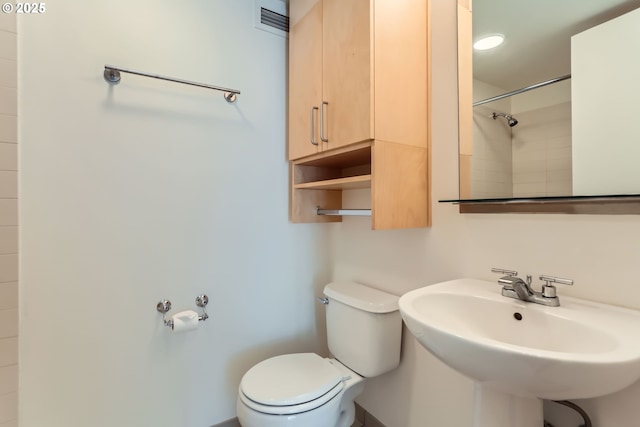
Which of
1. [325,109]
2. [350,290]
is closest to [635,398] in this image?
[350,290]

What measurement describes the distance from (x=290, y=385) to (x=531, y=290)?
3.08 ft

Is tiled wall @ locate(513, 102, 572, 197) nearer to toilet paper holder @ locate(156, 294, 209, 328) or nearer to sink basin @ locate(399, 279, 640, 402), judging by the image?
sink basin @ locate(399, 279, 640, 402)

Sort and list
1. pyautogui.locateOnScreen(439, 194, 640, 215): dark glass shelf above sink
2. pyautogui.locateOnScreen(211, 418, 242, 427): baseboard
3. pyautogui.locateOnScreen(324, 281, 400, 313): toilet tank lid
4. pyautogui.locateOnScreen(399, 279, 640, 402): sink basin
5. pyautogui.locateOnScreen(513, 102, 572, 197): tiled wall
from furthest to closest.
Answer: pyautogui.locateOnScreen(211, 418, 242, 427): baseboard < pyautogui.locateOnScreen(324, 281, 400, 313): toilet tank lid < pyautogui.locateOnScreen(513, 102, 572, 197): tiled wall < pyautogui.locateOnScreen(439, 194, 640, 215): dark glass shelf above sink < pyautogui.locateOnScreen(399, 279, 640, 402): sink basin

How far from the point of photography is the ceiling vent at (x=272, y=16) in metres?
1.58

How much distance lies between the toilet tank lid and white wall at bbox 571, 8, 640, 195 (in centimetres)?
77

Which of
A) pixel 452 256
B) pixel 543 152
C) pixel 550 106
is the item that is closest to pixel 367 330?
pixel 452 256

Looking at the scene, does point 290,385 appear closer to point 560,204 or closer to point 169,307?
point 169,307

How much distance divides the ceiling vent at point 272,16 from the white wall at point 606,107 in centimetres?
133

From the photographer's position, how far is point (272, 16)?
162 cm

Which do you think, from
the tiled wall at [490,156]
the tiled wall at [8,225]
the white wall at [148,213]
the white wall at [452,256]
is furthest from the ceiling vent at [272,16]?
the tiled wall at [490,156]

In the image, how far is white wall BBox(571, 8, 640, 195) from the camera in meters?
0.79

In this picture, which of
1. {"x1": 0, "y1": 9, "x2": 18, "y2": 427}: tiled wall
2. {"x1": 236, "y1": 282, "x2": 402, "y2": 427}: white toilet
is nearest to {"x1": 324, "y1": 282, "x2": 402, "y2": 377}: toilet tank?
{"x1": 236, "y1": 282, "x2": 402, "y2": 427}: white toilet

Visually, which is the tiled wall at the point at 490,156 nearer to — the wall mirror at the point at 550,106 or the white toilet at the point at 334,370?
the wall mirror at the point at 550,106

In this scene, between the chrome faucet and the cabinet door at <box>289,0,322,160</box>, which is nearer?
the chrome faucet
